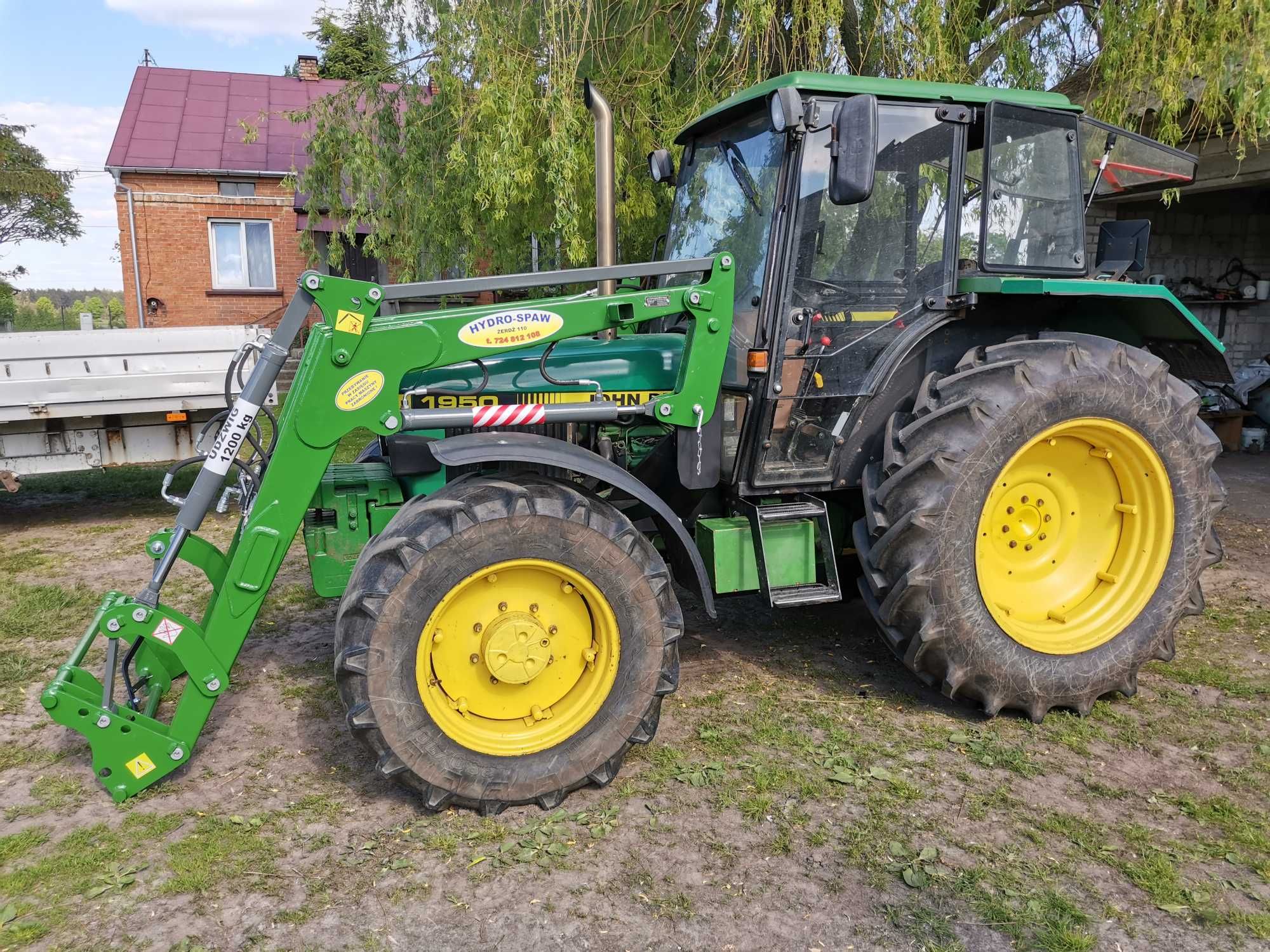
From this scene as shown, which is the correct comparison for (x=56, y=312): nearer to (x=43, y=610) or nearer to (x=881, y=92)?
(x=43, y=610)

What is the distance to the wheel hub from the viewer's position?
309 centimetres

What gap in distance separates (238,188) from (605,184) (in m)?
15.4

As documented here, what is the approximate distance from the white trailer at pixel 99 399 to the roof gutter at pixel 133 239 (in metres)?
10.2

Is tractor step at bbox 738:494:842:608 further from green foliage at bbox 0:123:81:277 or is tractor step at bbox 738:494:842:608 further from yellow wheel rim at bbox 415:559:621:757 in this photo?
green foliage at bbox 0:123:81:277

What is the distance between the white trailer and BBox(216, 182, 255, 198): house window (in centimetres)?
1051

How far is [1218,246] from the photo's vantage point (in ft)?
39.8

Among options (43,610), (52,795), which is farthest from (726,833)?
(43,610)

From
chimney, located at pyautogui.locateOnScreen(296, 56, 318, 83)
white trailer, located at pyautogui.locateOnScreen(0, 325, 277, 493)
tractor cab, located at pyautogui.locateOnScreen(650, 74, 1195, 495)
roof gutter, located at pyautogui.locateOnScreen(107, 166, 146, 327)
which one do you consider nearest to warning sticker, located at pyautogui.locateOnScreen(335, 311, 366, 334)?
tractor cab, located at pyautogui.locateOnScreen(650, 74, 1195, 495)

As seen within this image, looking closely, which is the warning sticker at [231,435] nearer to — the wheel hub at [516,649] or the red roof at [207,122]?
the wheel hub at [516,649]

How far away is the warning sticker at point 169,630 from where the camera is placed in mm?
3014

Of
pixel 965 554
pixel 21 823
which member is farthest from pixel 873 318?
pixel 21 823

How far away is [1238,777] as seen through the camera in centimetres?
326

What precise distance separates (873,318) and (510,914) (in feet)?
8.59

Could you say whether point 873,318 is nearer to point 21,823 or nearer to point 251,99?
point 21,823
